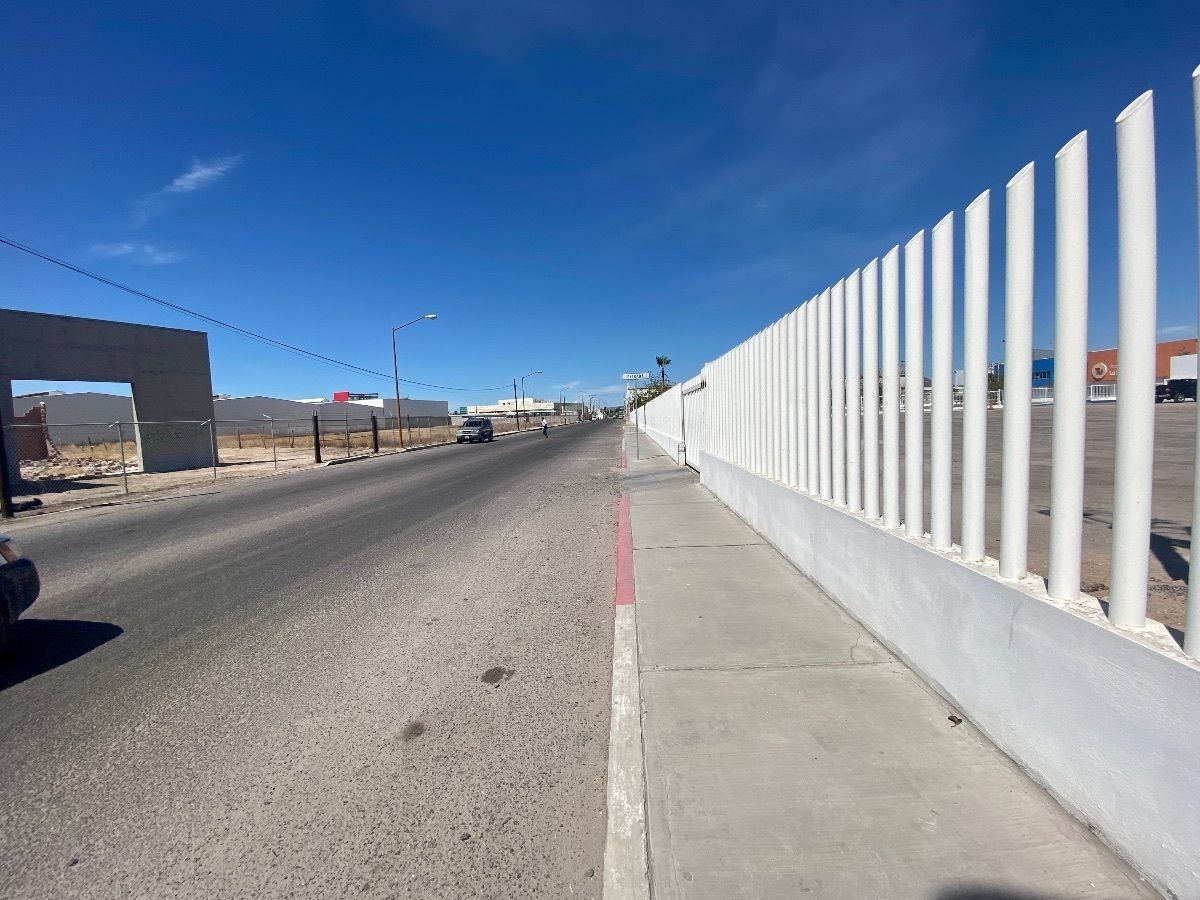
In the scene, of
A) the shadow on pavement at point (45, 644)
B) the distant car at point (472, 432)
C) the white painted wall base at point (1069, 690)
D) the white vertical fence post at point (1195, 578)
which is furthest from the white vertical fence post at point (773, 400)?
the distant car at point (472, 432)

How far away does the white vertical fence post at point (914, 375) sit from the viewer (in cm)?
327

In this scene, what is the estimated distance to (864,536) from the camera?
389cm

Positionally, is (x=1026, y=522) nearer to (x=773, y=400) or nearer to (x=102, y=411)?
(x=773, y=400)

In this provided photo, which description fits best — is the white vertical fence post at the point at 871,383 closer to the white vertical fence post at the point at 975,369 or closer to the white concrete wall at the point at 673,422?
the white vertical fence post at the point at 975,369

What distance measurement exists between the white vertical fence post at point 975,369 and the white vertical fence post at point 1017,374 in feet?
0.45

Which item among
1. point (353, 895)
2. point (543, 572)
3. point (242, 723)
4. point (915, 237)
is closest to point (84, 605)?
point (242, 723)

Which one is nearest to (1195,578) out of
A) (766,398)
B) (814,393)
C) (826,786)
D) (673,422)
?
(826,786)

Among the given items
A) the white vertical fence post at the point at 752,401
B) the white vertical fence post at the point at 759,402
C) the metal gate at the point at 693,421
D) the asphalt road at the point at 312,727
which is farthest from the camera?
the metal gate at the point at 693,421

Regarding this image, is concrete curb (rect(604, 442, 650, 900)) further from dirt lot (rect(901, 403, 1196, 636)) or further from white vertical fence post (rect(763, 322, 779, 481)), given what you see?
white vertical fence post (rect(763, 322, 779, 481))

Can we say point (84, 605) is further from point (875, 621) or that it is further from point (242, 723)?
point (875, 621)

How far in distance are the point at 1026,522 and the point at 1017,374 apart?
25.8 inches

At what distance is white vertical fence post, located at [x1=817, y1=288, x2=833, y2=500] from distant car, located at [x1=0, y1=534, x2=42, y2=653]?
6.00 metres

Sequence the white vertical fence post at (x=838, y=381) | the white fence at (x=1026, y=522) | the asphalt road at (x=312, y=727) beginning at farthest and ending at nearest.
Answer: the white vertical fence post at (x=838, y=381)
the asphalt road at (x=312, y=727)
the white fence at (x=1026, y=522)

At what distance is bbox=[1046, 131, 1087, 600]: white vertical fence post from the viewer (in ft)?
7.38
